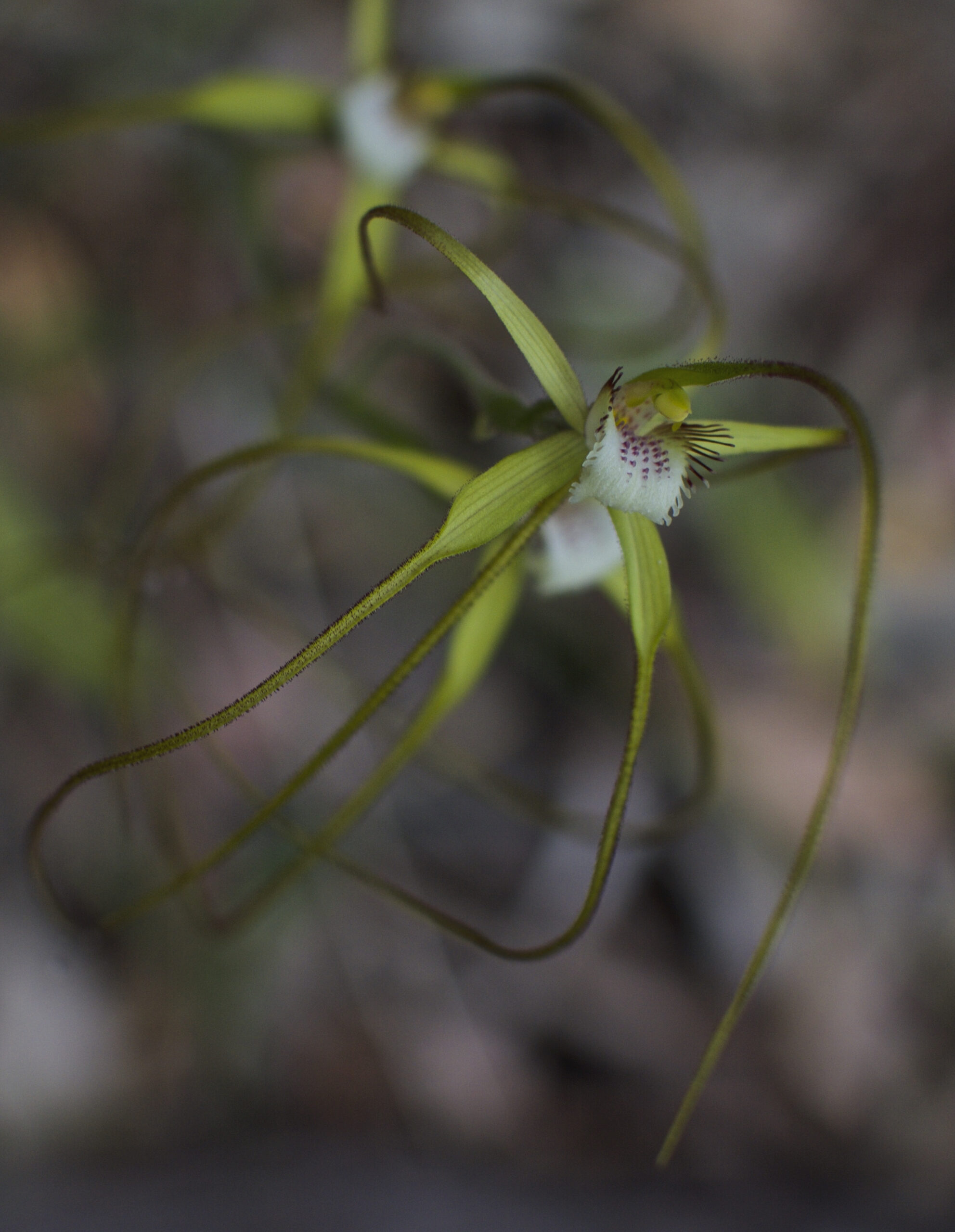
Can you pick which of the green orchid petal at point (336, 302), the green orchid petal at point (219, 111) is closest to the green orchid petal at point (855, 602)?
the green orchid petal at point (336, 302)

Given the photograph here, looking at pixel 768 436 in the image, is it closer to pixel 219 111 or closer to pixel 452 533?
pixel 452 533

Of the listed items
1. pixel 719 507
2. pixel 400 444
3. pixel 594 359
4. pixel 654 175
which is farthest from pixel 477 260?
pixel 719 507

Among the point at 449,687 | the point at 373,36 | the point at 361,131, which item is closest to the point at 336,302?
the point at 361,131

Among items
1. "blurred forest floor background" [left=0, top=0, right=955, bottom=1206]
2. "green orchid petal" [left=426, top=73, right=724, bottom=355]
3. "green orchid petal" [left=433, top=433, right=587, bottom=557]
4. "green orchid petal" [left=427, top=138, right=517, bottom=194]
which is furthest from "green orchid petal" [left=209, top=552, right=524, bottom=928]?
"blurred forest floor background" [left=0, top=0, right=955, bottom=1206]

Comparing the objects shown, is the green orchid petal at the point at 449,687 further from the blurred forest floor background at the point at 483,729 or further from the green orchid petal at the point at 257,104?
the blurred forest floor background at the point at 483,729

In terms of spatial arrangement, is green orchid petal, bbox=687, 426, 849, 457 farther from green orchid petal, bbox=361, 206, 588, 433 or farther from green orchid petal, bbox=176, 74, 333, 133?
green orchid petal, bbox=176, 74, 333, 133
